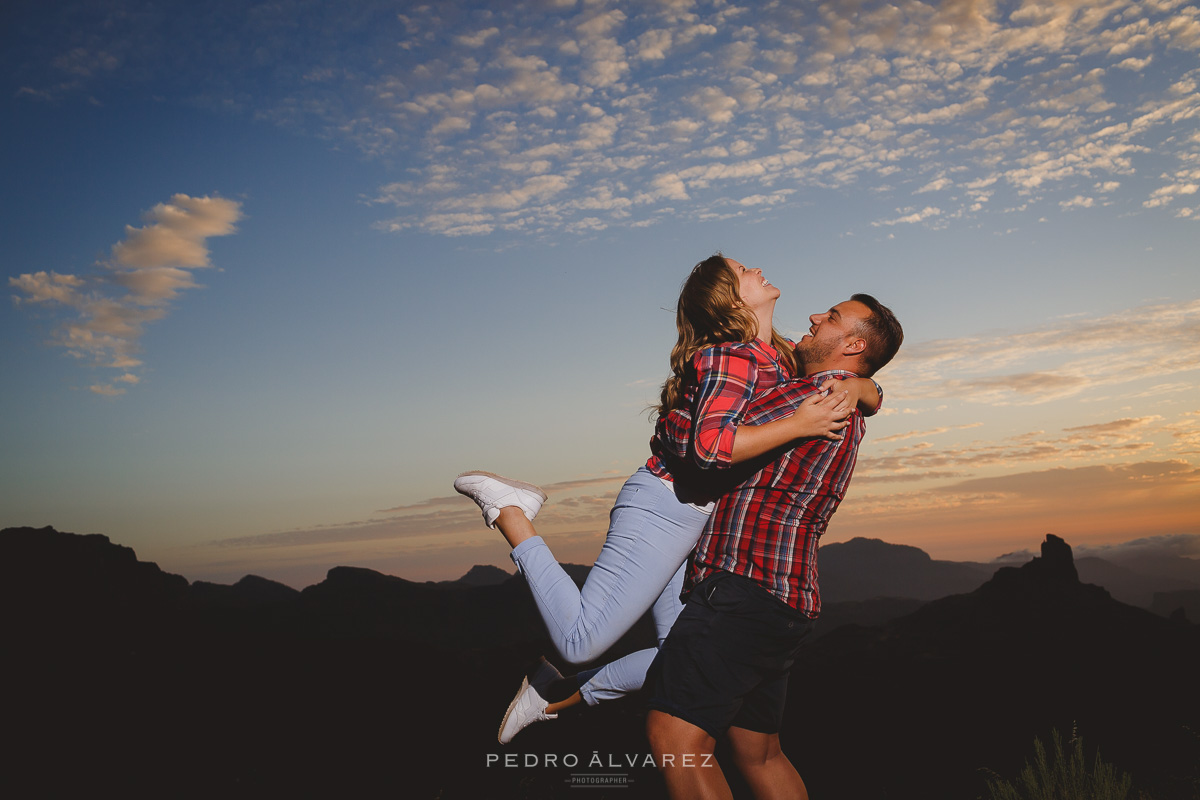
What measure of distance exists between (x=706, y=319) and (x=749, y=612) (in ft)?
4.50

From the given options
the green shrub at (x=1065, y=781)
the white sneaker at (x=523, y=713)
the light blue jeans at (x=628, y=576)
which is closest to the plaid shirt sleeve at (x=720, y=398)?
the light blue jeans at (x=628, y=576)

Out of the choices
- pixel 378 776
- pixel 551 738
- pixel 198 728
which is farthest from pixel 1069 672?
pixel 198 728

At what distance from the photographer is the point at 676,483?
10.1 ft

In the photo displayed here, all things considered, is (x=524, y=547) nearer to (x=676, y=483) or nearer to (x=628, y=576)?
(x=628, y=576)

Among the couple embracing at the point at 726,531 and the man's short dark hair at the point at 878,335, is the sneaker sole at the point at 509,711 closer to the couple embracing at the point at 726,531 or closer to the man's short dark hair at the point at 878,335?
the couple embracing at the point at 726,531

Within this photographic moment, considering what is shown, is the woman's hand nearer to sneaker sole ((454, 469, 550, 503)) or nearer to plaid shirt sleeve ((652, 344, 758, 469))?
plaid shirt sleeve ((652, 344, 758, 469))

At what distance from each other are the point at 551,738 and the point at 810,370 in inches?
993

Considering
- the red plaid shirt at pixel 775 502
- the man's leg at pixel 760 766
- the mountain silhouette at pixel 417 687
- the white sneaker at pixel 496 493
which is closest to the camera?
the red plaid shirt at pixel 775 502

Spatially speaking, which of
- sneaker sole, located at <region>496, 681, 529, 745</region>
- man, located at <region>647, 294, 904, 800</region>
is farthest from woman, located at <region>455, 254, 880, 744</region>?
sneaker sole, located at <region>496, 681, 529, 745</region>

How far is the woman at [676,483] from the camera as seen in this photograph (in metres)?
2.81

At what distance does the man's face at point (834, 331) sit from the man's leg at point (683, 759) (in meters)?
1.74

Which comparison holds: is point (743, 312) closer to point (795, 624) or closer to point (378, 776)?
point (795, 624)

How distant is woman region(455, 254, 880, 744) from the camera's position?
111 inches

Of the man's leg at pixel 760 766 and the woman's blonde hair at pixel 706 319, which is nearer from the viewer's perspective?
the man's leg at pixel 760 766
